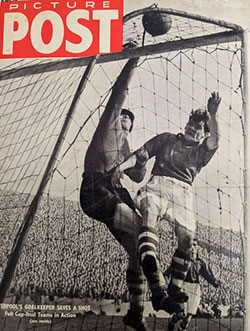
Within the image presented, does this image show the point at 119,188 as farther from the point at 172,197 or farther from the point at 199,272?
the point at 199,272

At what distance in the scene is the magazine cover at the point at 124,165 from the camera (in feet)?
3.86

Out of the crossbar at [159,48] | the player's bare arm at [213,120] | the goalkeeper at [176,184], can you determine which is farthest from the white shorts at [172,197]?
the crossbar at [159,48]

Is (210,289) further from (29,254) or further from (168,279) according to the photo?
(29,254)

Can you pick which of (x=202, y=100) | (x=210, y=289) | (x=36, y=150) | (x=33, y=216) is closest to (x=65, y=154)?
(x=36, y=150)

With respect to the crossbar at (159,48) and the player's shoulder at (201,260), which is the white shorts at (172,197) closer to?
the player's shoulder at (201,260)

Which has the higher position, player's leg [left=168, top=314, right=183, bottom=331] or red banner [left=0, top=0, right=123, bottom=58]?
red banner [left=0, top=0, right=123, bottom=58]

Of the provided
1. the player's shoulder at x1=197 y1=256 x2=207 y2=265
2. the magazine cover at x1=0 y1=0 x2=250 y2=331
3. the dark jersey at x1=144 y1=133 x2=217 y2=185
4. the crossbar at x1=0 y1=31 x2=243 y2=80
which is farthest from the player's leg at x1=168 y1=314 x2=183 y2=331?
the crossbar at x1=0 y1=31 x2=243 y2=80

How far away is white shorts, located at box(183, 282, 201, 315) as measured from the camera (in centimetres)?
117

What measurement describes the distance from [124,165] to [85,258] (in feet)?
0.89

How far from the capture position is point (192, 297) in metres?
1.17

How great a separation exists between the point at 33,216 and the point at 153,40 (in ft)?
1.97

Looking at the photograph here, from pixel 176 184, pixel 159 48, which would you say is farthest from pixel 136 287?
pixel 159 48

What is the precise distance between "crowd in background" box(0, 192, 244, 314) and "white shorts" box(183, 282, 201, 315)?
0.02m

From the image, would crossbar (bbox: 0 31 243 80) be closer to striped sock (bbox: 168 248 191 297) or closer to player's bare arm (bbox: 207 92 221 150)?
player's bare arm (bbox: 207 92 221 150)
